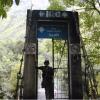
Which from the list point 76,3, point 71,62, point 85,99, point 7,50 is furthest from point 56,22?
point 7,50

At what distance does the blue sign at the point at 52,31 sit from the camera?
13516 mm

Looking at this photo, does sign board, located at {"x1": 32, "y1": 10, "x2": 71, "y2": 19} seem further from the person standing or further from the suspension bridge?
the person standing

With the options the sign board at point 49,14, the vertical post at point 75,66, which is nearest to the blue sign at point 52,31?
the vertical post at point 75,66

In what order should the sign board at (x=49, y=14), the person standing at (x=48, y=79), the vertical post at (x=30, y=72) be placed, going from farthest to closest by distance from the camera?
1. the sign board at (x=49, y=14)
2. the vertical post at (x=30, y=72)
3. the person standing at (x=48, y=79)

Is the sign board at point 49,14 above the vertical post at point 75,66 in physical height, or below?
above

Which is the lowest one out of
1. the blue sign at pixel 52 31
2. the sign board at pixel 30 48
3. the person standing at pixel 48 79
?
the person standing at pixel 48 79

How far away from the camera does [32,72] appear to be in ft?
43.5

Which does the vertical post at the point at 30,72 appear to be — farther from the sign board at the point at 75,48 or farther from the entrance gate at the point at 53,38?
the sign board at the point at 75,48

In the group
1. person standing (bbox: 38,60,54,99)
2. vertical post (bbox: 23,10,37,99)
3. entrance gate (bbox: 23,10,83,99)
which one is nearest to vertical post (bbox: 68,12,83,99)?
entrance gate (bbox: 23,10,83,99)

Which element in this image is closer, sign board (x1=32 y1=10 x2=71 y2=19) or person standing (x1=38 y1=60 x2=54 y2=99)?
person standing (x1=38 y1=60 x2=54 y2=99)

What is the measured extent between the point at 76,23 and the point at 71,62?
59.0 inches

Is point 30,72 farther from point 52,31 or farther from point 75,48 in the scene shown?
point 75,48

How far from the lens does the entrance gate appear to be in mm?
13188

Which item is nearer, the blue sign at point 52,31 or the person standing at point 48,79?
the person standing at point 48,79
